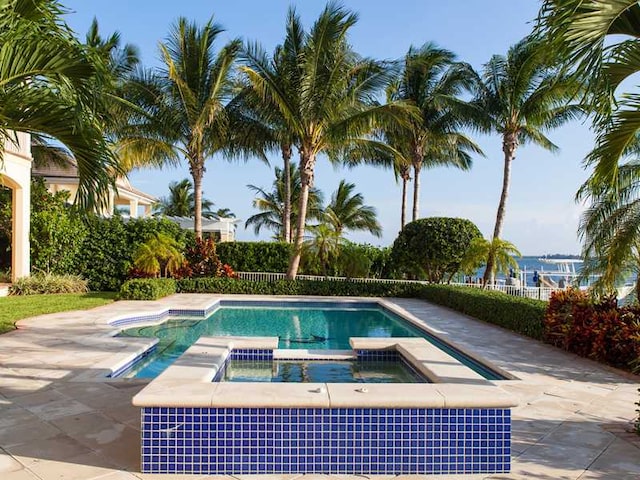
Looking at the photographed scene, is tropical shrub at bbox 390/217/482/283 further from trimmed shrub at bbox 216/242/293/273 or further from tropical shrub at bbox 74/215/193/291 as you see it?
tropical shrub at bbox 74/215/193/291

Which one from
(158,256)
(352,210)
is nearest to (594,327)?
(158,256)

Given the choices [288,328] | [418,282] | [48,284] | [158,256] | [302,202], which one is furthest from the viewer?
[418,282]

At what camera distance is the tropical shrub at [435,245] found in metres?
17.2

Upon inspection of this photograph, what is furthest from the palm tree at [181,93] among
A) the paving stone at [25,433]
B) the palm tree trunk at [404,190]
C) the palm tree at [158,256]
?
the paving stone at [25,433]

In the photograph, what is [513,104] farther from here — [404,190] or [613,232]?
[613,232]

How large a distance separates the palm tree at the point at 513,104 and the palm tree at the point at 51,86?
13.3 metres

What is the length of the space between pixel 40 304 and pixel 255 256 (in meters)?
9.07

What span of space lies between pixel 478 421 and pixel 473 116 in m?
16.0

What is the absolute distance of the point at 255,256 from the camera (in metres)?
19.8

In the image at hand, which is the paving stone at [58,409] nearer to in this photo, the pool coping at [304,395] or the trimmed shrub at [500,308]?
the pool coping at [304,395]

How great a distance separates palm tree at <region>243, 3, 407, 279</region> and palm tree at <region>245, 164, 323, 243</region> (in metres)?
14.5

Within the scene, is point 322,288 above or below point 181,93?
below

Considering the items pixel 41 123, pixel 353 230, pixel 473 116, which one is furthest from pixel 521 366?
pixel 353 230

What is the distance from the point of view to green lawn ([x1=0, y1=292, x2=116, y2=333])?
10.0 metres
